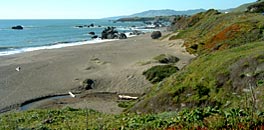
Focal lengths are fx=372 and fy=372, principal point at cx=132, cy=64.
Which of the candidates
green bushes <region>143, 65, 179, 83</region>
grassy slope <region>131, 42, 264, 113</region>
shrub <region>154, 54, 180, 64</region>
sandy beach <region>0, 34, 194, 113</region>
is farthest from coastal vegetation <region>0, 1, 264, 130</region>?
shrub <region>154, 54, 180, 64</region>

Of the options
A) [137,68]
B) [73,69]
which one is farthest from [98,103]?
[73,69]

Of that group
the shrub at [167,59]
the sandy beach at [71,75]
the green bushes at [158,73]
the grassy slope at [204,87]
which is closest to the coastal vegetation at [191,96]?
the grassy slope at [204,87]

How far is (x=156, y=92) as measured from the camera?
53.7ft

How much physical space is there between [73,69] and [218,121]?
23850 mm

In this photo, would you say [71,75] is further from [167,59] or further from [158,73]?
[167,59]

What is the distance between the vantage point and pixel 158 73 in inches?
966

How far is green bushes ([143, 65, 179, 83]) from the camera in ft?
78.1

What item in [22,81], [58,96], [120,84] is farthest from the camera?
[22,81]

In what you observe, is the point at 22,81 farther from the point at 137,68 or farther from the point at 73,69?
the point at 137,68

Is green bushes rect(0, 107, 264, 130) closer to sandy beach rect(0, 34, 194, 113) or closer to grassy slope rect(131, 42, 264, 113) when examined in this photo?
grassy slope rect(131, 42, 264, 113)

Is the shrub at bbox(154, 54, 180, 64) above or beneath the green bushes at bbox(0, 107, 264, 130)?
beneath

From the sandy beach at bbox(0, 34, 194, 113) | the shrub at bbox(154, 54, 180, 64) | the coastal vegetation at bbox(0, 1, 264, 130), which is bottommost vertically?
the sandy beach at bbox(0, 34, 194, 113)

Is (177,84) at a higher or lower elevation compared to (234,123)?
lower

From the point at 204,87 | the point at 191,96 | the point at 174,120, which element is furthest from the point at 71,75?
the point at 174,120
